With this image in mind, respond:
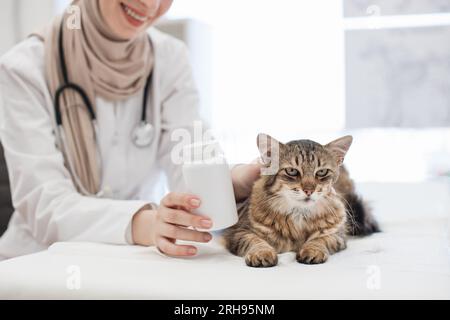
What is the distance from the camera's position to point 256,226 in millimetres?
960

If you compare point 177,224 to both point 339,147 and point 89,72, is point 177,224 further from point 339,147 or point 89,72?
point 89,72

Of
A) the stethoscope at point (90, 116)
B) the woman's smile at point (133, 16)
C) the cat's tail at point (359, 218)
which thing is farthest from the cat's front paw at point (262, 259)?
the woman's smile at point (133, 16)

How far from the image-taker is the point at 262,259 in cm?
84

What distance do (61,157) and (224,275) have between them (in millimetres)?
656

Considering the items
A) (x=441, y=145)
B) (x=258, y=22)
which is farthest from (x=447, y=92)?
(x=258, y=22)

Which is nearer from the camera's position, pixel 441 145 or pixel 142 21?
pixel 142 21

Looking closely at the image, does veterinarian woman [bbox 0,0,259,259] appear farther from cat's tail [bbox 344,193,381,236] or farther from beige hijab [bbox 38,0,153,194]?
cat's tail [bbox 344,193,381,236]

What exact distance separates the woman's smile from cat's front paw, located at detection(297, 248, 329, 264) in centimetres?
80

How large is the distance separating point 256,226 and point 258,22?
6.35ft

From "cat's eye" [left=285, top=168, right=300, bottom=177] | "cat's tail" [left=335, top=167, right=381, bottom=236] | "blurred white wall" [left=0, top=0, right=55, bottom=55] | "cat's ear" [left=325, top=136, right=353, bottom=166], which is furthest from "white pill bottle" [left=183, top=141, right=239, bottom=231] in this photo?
"blurred white wall" [left=0, top=0, right=55, bottom=55]

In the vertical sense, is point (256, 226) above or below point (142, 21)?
below

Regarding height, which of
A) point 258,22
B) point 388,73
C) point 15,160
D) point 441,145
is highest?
point 258,22
